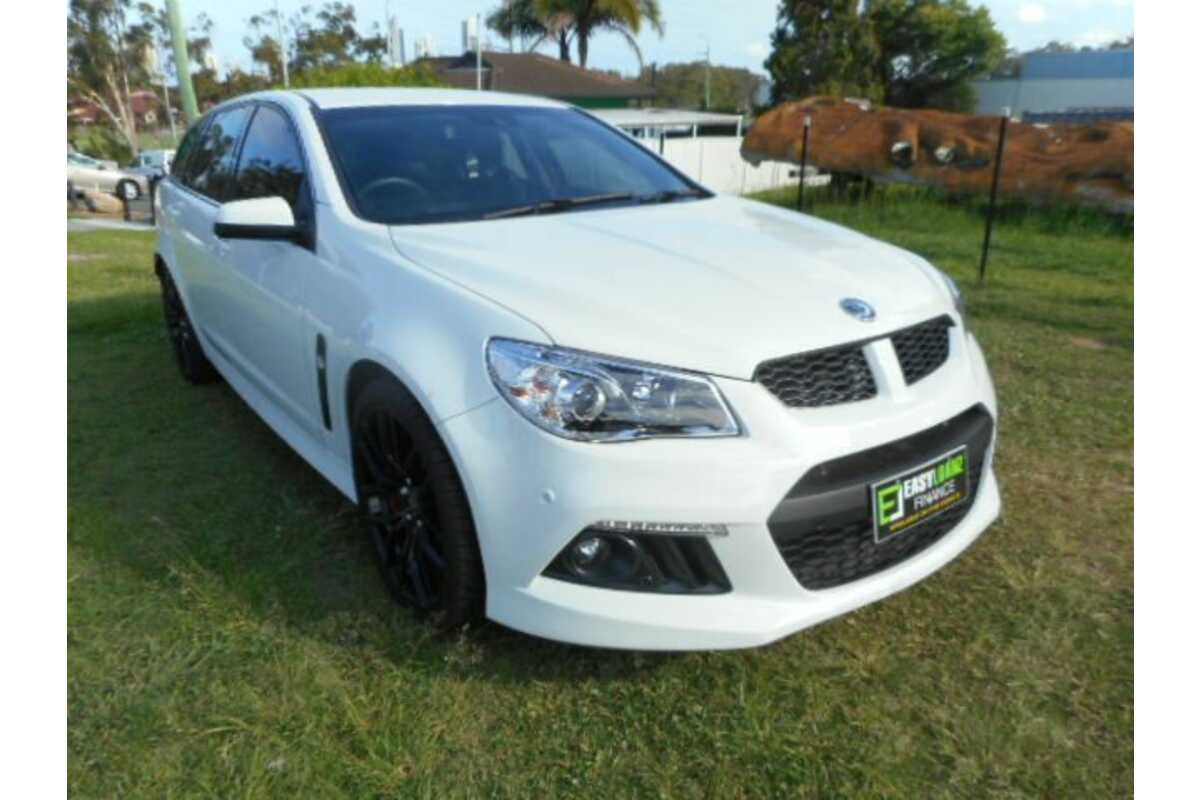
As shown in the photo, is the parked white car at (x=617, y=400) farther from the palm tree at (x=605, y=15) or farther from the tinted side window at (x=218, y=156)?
the palm tree at (x=605, y=15)

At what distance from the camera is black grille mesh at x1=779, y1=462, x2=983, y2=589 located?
6.49 ft

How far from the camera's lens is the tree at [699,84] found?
2534 inches

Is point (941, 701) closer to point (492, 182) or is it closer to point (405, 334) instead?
point (405, 334)

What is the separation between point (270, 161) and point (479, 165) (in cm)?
85

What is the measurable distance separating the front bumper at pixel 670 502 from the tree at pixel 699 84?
64.3m

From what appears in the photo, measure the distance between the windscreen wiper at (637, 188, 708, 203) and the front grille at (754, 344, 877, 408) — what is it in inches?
49.8

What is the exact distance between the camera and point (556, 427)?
6.16 ft

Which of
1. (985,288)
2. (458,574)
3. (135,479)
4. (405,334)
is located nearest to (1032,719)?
(458,574)

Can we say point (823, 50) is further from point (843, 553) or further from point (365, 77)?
point (843, 553)

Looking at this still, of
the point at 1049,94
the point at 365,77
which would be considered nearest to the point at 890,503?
the point at 365,77

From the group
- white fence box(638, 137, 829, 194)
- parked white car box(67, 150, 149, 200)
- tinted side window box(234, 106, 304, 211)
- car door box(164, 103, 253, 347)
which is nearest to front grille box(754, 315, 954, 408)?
tinted side window box(234, 106, 304, 211)

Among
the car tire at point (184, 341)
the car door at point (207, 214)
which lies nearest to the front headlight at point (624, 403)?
the car door at point (207, 214)

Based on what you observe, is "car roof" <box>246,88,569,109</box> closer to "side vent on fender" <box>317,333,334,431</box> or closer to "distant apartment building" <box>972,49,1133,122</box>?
"side vent on fender" <box>317,333,334,431</box>

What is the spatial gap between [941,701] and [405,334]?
163 cm
